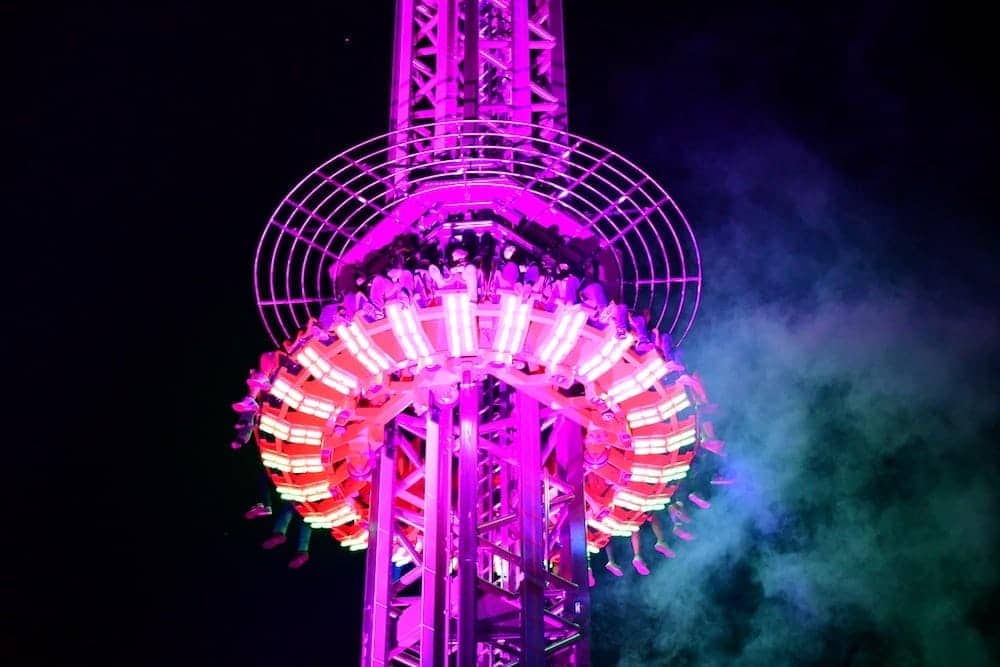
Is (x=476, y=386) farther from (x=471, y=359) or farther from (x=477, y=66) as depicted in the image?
(x=477, y=66)

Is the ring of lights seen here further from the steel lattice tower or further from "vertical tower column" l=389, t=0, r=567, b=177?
"vertical tower column" l=389, t=0, r=567, b=177

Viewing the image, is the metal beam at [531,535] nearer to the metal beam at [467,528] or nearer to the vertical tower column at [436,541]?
the metal beam at [467,528]

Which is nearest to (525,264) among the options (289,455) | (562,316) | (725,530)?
(562,316)

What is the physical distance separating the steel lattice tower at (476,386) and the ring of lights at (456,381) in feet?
0.07

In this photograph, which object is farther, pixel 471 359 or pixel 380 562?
pixel 380 562

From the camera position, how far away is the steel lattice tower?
11227mm

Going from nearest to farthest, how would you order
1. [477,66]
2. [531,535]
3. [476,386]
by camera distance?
1. [531,535]
2. [476,386]
3. [477,66]

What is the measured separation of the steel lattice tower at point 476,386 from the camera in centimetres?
1123

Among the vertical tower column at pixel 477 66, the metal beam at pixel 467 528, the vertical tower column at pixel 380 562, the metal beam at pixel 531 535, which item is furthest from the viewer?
the vertical tower column at pixel 477 66

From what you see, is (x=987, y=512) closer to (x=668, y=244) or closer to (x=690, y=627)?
(x=690, y=627)

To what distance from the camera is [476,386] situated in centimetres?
1202

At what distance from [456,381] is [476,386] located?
0.71ft

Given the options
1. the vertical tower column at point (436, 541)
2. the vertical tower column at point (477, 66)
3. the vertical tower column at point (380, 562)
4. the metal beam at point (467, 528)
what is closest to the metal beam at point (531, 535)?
the metal beam at point (467, 528)

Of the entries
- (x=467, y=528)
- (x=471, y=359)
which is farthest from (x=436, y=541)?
(x=471, y=359)
